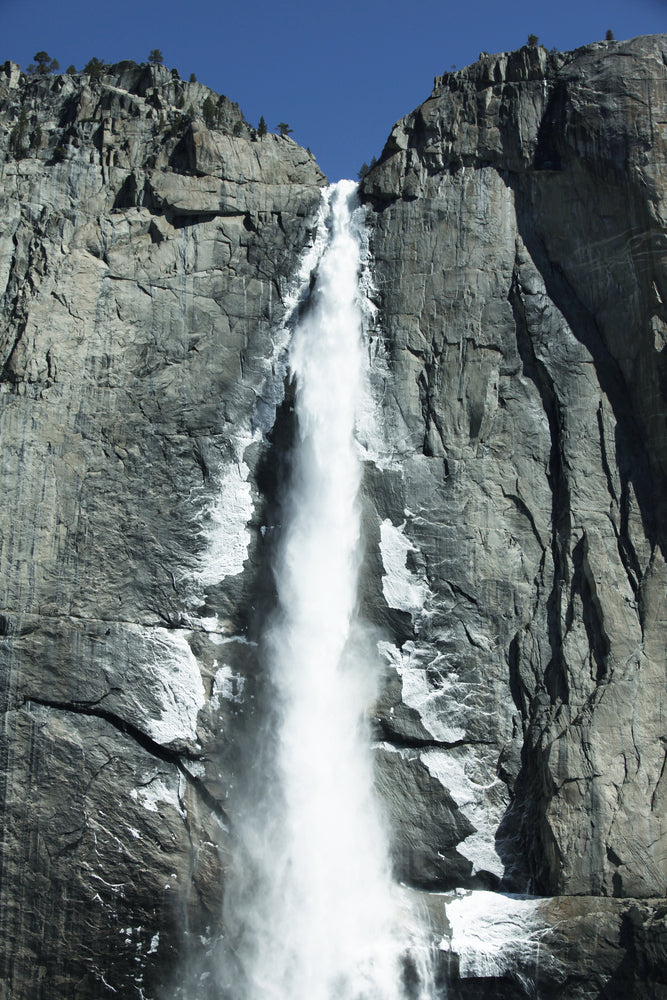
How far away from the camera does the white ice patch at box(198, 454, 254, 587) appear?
73.4 feet

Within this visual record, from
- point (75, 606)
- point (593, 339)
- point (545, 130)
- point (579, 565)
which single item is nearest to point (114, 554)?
point (75, 606)

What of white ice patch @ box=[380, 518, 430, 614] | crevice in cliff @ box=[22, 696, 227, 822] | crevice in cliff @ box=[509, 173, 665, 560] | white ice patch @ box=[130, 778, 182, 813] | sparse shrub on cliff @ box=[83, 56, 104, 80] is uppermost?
sparse shrub on cliff @ box=[83, 56, 104, 80]

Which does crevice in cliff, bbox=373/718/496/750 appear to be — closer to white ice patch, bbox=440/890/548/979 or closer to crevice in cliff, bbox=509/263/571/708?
crevice in cliff, bbox=509/263/571/708

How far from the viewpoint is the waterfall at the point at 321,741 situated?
1939 centimetres

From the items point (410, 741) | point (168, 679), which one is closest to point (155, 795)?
point (168, 679)

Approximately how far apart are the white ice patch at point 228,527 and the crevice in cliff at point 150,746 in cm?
361

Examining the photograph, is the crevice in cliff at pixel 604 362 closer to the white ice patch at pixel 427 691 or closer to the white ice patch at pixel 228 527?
the white ice patch at pixel 427 691

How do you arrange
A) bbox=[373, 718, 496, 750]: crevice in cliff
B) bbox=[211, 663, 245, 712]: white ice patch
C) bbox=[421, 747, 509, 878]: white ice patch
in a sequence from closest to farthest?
bbox=[421, 747, 509, 878]: white ice patch
bbox=[373, 718, 496, 750]: crevice in cliff
bbox=[211, 663, 245, 712]: white ice patch

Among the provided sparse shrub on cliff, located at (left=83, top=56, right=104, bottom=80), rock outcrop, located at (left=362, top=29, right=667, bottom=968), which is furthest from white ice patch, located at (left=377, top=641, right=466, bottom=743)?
sparse shrub on cliff, located at (left=83, top=56, right=104, bottom=80)

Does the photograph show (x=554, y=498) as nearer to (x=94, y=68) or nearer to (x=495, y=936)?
(x=495, y=936)

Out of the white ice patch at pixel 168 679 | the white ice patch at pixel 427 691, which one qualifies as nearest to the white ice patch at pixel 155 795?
the white ice patch at pixel 168 679

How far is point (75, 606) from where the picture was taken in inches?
842

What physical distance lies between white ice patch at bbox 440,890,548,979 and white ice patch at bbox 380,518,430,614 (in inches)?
254

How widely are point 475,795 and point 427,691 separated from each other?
2442 millimetres
